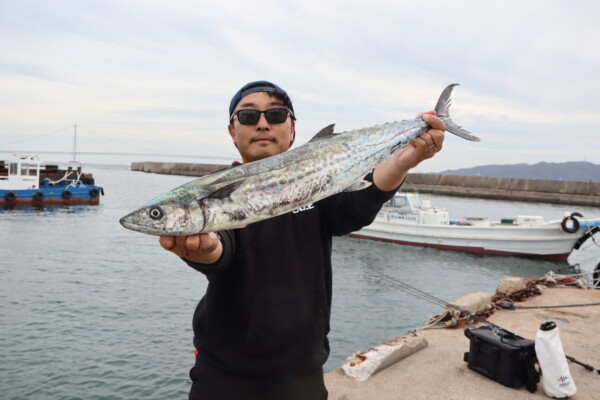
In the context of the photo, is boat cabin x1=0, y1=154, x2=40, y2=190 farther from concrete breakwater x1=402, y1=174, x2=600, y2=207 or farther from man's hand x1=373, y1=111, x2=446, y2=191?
concrete breakwater x1=402, y1=174, x2=600, y2=207

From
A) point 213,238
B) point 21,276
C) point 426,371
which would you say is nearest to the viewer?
point 213,238

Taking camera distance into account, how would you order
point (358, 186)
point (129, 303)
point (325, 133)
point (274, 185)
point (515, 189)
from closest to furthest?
point (274, 185)
point (358, 186)
point (325, 133)
point (129, 303)
point (515, 189)

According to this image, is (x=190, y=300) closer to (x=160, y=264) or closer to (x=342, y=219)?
(x=160, y=264)

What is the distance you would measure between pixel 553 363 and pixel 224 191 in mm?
5237

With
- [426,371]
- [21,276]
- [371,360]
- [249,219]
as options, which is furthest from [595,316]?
[21,276]

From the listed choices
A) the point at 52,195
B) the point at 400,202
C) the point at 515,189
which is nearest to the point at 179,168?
the point at 515,189

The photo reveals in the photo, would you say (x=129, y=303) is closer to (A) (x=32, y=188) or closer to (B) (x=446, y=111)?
(B) (x=446, y=111)

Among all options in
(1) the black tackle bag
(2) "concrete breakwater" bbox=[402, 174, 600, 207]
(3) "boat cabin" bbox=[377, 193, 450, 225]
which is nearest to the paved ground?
(1) the black tackle bag

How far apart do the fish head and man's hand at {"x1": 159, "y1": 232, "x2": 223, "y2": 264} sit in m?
0.03

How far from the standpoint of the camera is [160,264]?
19578 mm

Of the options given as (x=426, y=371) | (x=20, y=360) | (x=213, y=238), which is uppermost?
(x=213, y=238)

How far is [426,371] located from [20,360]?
8724 millimetres

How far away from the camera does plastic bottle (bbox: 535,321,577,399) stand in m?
5.39

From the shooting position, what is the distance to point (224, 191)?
2365 millimetres
